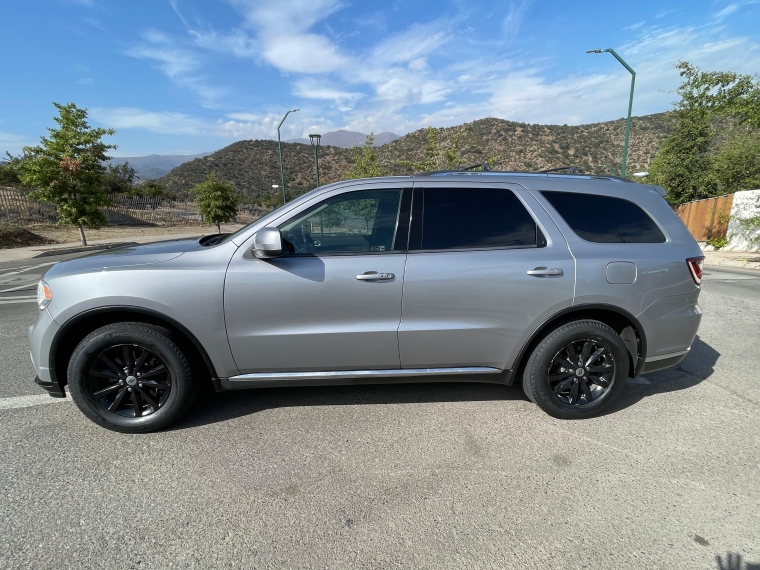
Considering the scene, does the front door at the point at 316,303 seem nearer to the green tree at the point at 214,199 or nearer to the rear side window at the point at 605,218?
the rear side window at the point at 605,218

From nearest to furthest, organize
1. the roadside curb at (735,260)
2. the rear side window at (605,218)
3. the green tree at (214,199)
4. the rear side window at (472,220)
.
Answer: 1. the rear side window at (472,220)
2. the rear side window at (605,218)
3. the roadside curb at (735,260)
4. the green tree at (214,199)

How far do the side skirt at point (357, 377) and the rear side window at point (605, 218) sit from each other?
124 centimetres

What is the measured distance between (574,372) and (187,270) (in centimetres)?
288

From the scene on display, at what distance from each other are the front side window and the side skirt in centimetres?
88

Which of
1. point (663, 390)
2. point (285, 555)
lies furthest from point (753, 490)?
point (285, 555)

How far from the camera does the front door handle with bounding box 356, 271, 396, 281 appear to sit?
2.58 metres

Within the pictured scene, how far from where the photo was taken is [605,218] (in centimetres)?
288

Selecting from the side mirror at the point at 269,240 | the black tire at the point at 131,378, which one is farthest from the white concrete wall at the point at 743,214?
the black tire at the point at 131,378

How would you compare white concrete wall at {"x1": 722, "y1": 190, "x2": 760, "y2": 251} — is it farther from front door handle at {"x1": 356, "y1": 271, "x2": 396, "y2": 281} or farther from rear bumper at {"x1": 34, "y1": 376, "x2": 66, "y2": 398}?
rear bumper at {"x1": 34, "y1": 376, "x2": 66, "y2": 398}

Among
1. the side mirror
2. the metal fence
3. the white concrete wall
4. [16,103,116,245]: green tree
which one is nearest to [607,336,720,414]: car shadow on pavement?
the side mirror

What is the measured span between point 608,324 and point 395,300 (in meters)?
1.73

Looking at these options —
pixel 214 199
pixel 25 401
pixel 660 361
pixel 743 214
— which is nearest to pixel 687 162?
pixel 743 214

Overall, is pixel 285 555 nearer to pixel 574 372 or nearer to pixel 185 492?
pixel 185 492

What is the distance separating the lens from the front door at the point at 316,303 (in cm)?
256
